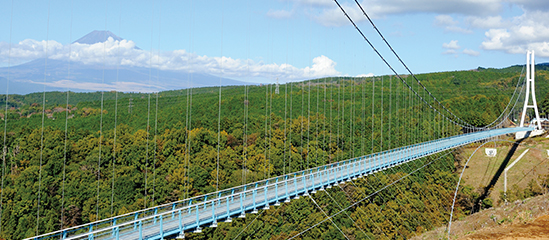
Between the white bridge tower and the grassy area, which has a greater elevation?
the white bridge tower

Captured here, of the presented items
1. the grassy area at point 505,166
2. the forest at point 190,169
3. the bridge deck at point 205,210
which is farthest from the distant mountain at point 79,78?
the grassy area at point 505,166

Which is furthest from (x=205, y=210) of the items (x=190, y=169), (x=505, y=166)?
(x=505, y=166)

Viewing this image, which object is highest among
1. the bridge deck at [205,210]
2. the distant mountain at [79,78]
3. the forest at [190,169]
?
the distant mountain at [79,78]

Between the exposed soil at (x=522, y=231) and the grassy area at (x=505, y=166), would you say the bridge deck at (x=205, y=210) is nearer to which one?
the exposed soil at (x=522, y=231)

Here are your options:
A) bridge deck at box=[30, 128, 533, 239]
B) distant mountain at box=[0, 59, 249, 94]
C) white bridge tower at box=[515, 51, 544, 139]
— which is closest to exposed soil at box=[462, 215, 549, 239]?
bridge deck at box=[30, 128, 533, 239]

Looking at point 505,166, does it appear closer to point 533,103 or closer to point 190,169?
point 533,103

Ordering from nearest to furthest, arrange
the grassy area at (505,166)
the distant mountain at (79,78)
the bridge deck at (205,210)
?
1. the bridge deck at (205,210)
2. the distant mountain at (79,78)
3. the grassy area at (505,166)

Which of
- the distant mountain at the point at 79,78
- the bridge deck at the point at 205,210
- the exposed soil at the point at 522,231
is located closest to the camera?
the bridge deck at the point at 205,210

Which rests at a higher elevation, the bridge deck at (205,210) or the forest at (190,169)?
the bridge deck at (205,210)

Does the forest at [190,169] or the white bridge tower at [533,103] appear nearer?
the forest at [190,169]

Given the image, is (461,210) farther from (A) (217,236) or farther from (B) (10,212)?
(B) (10,212)

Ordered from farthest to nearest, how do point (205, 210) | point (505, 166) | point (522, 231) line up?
point (505, 166), point (522, 231), point (205, 210)

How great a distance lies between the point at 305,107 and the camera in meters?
74.3

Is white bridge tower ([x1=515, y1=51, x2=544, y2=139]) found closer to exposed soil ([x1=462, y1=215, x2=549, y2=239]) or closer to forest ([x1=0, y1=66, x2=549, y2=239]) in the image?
forest ([x1=0, y1=66, x2=549, y2=239])
